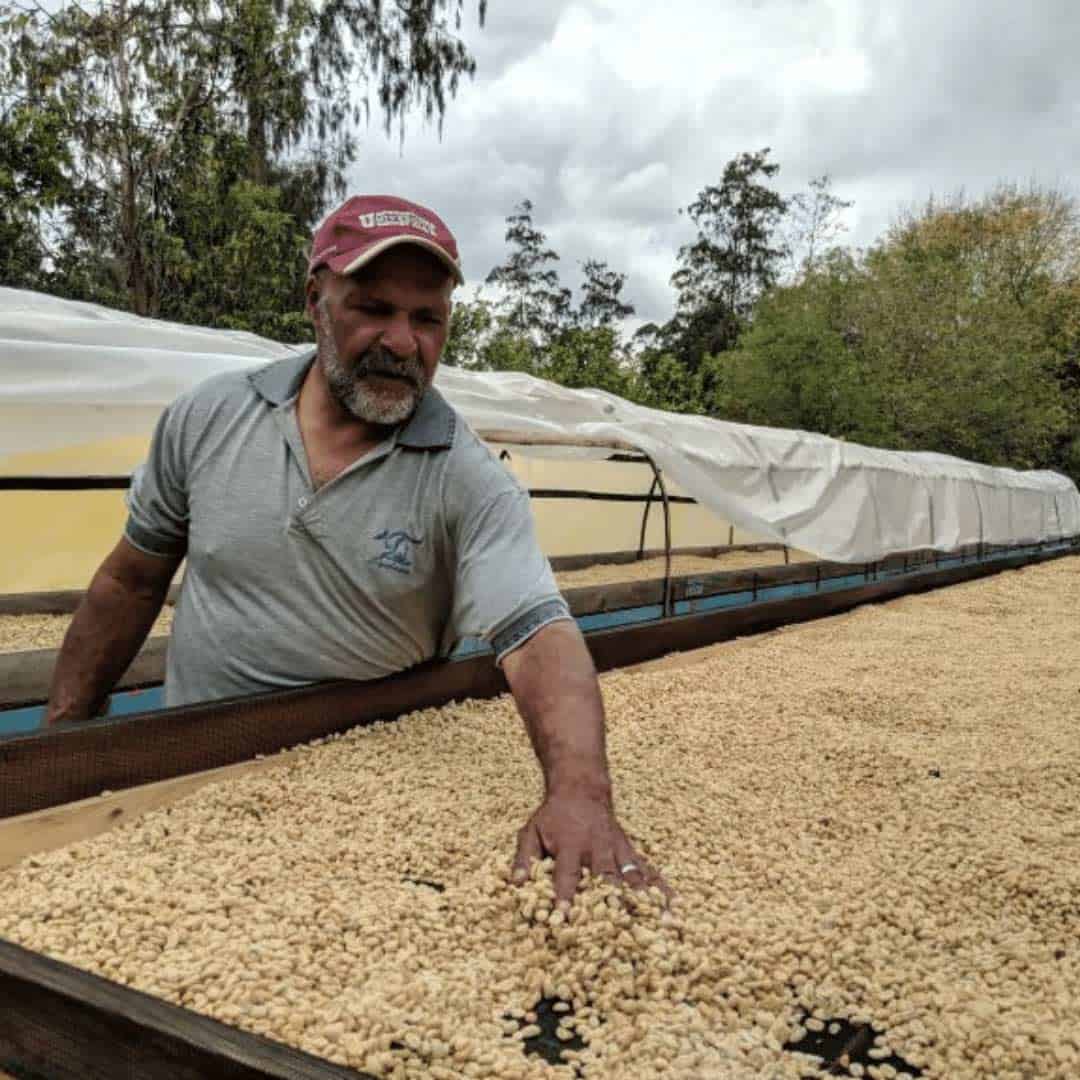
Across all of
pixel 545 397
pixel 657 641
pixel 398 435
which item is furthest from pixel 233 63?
pixel 398 435

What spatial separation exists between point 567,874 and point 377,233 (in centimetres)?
121

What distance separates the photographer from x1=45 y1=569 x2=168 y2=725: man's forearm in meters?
2.11

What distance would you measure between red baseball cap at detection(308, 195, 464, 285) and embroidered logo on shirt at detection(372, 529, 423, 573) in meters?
0.52

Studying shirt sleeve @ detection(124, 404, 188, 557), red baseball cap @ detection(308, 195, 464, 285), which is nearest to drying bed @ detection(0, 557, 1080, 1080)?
shirt sleeve @ detection(124, 404, 188, 557)

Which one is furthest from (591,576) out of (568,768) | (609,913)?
(609,913)

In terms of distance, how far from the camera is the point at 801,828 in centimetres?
215

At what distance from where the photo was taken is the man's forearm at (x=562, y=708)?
5.34 ft

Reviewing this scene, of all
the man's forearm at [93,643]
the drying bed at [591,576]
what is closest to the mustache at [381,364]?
the man's forearm at [93,643]

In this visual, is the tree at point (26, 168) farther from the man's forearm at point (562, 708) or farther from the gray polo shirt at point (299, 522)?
the man's forearm at point (562, 708)

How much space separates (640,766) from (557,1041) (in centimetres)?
127

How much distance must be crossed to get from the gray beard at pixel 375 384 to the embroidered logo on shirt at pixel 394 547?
0.23m

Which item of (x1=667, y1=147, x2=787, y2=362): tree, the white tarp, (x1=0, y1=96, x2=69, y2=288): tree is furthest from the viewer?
(x1=667, y1=147, x2=787, y2=362): tree

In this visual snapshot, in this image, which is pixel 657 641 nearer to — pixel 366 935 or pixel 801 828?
pixel 801 828

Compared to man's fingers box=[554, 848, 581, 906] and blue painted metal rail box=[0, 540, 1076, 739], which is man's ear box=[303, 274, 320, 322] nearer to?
blue painted metal rail box=[0, 540, 1076, 739]
